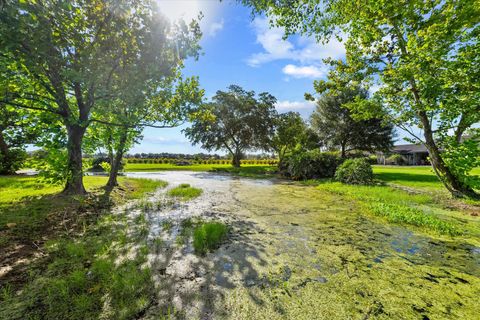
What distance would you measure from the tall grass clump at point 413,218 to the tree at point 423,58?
3.14m

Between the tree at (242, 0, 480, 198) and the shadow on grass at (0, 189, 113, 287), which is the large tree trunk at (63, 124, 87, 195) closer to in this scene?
the shadow on grass at (0, 189, 113, 287)

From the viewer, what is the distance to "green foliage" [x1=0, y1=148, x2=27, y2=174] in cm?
1182

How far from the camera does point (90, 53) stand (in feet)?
19.6

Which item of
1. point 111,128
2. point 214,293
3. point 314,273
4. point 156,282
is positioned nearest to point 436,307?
point 314,273

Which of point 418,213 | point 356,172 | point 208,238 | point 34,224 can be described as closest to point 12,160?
point 34,224

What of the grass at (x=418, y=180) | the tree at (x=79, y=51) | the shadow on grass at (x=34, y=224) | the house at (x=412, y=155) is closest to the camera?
the shadow on grass at (x=34, y=224)

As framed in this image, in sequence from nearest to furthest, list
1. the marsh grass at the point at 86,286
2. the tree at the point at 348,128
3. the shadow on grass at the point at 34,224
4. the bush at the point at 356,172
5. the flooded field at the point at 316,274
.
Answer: the marsh grass at the point at 86,286 < the flooded field at the point at 316,274 < the shadow on grass at the point at 34,224 < the bush at the point at 356,172 < the tree at the point at 348,128

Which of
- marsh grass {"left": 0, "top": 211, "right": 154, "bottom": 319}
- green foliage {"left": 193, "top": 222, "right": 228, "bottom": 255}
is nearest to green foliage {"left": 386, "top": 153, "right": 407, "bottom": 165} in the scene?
green foliage {"left": 193, "top": 222, "right": 228, "bottom": 255}

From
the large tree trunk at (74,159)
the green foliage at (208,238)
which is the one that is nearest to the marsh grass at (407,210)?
the green foliage at (208,238)

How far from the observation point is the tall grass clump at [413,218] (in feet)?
16.5

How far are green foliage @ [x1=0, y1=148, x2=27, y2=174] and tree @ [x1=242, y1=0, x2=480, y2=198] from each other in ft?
53.0

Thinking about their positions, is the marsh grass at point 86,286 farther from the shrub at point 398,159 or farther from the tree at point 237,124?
the shrub at point 398,159

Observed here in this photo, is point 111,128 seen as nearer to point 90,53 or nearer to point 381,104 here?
point 90,53

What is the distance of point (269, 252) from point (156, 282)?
6.76ft
